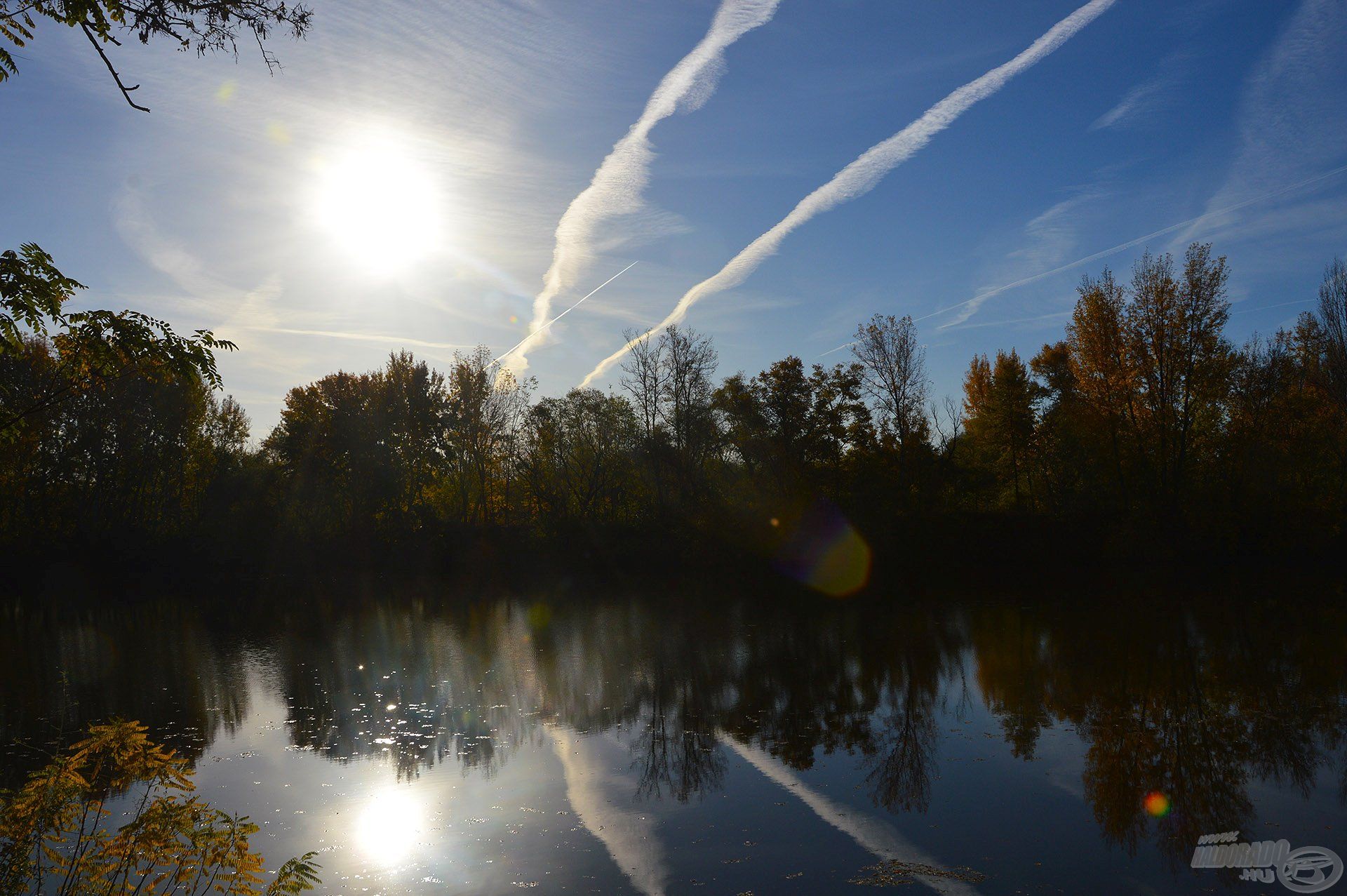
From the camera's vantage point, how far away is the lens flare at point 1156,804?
8.16 meters

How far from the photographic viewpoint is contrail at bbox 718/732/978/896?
23.1ft

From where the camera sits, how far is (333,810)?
9.60m

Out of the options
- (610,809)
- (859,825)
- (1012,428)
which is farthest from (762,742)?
(1012,428)

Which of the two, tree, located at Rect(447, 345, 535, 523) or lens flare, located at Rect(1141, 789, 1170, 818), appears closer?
lens flare, located at Rect(1141, 789, 1170, 818)

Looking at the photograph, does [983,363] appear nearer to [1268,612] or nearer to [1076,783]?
[1268,612]

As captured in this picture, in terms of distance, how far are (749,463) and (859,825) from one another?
34857mm

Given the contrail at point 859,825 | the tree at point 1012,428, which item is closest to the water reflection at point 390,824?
the contrail at point 859,825

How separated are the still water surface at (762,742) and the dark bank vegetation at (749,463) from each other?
1339cm

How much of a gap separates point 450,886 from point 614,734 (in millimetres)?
5344

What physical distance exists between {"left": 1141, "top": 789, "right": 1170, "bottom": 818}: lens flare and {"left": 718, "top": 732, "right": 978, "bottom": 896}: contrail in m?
2.59

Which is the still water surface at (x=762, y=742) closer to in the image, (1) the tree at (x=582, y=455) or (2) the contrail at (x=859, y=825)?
(2) the contrail at (x=859, y=825)

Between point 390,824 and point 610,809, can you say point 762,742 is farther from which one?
point 390,824

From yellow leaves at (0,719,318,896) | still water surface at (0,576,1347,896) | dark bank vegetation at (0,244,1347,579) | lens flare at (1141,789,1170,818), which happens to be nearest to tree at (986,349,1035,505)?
dark bank vegetation at (0,244,1347,579)

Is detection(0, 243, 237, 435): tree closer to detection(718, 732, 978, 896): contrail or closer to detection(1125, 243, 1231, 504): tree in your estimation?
detection(718, 732, 978, 896): contrail
